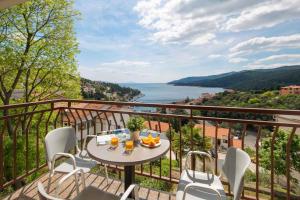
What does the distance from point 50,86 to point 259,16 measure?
1126 centimetres

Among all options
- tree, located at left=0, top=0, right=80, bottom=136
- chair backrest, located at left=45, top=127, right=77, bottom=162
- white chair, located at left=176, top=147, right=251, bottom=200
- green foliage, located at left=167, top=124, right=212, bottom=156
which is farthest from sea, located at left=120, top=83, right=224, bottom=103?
white chair, located at left=176, top=147, right=251, bottom=200

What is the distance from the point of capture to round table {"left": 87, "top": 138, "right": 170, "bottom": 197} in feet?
5.46

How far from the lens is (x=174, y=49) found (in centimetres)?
1702

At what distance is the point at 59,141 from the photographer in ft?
8.04

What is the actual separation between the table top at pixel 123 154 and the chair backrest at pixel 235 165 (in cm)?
59

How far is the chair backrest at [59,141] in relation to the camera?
2248mm

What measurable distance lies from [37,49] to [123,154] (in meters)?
10.5

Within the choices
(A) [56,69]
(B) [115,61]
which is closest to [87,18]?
(A) [56,69]

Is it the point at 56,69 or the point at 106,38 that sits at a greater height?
the point at 106,38

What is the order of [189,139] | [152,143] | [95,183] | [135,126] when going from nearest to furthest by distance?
[152,143], [135,126], [95,183], [189,139]

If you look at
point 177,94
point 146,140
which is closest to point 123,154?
point 146,140

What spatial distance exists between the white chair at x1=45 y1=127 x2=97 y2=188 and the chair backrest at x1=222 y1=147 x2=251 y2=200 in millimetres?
1493

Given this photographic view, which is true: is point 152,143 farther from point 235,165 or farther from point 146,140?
point 235,165

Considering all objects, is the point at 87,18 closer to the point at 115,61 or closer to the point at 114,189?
the point at 114,189
